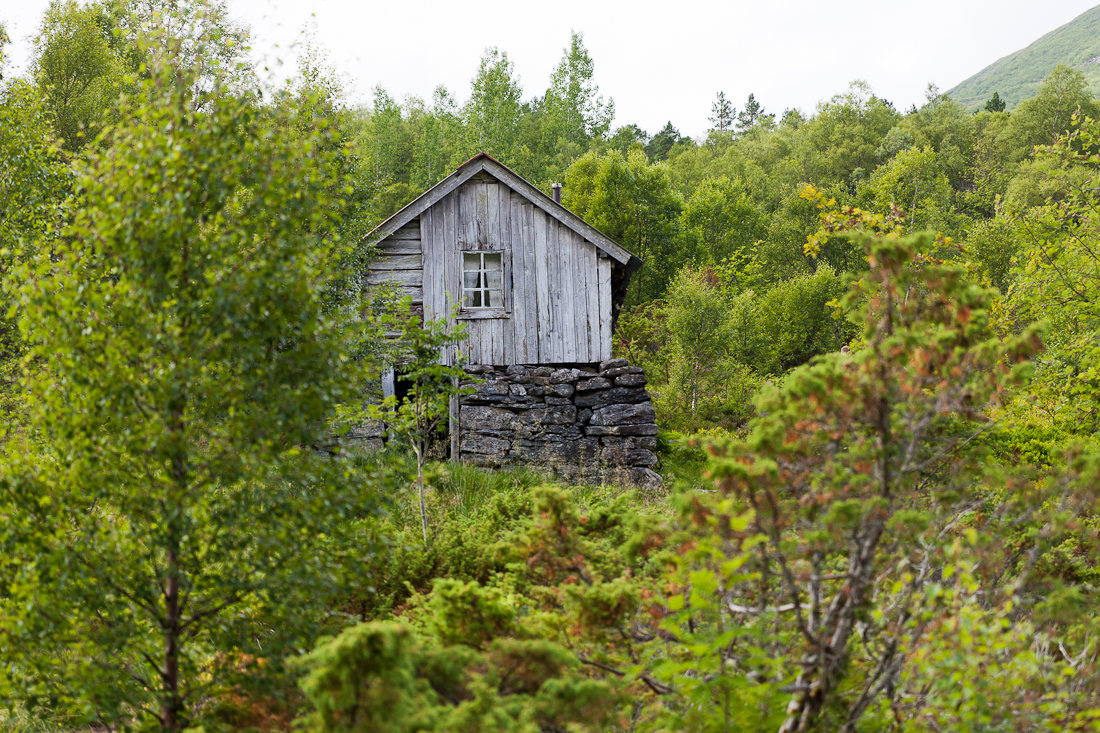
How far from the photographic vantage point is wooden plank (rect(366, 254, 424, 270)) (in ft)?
40.3

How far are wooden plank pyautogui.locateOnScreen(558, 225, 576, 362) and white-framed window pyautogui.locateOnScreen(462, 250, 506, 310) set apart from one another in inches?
44.1

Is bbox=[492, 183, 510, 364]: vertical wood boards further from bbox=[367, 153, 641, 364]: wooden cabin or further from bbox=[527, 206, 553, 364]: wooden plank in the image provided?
bbox=[527, 206, 553, 364]: wooden plank

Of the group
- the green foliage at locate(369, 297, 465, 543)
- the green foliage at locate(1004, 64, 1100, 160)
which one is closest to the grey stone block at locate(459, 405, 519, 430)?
the green foliage at locate(369, 297, 465, 543)

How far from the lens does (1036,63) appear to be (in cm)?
14988

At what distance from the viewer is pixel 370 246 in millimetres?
11391

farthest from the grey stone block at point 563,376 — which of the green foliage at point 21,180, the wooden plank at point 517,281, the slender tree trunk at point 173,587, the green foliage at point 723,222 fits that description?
the green foliage at point 723,222

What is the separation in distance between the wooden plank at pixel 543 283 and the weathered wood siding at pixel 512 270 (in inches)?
0.7

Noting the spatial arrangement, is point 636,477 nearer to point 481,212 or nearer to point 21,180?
point 481,212

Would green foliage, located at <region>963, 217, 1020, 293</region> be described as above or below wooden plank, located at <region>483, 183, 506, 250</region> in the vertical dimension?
above

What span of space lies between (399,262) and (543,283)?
264cm

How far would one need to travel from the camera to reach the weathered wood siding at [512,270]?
40.7 feet

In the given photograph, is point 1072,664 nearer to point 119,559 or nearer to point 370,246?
point 119,559

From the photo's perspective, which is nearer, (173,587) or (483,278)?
(173,587)

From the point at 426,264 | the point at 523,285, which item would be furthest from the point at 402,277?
the point at 523,285
